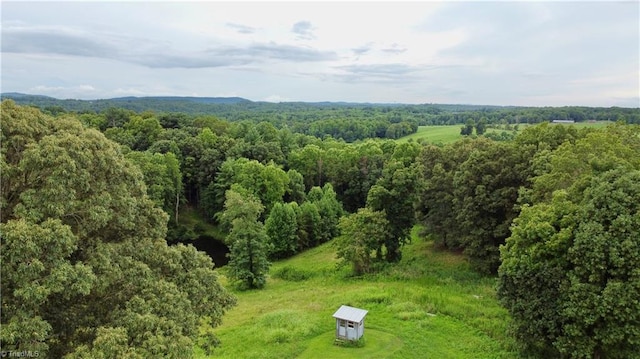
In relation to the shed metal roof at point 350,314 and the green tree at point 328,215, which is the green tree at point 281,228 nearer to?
the green tree at point 328,215

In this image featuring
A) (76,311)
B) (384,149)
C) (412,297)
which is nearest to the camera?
(76,311)

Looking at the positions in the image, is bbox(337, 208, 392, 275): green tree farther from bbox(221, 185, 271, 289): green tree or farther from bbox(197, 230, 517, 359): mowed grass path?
bbox(221, 185, 271, 289): green tree

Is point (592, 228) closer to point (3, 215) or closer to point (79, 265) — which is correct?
point (79, 265)

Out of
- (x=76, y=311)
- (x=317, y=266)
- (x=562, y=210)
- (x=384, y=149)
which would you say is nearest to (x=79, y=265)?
(x=76, y=311)

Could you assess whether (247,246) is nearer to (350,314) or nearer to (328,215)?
(350,314)

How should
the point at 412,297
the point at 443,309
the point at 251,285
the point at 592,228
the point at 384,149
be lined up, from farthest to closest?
1. the point at 384,149
2. the point at 251,285
3. the point at 412,297
4. the point at 443,309
5. the point at 592,228

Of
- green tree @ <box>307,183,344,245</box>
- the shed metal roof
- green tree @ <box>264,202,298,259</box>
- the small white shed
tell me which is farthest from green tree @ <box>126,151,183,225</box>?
the small white shed
